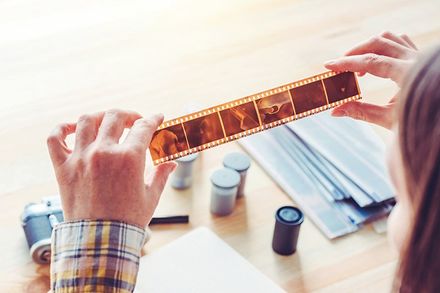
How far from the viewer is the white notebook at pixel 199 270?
3.14ft

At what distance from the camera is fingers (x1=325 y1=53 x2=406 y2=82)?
0.93 metres

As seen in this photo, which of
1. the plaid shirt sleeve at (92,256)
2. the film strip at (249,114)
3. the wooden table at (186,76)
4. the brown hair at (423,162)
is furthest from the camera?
the wooden table at (186,76)

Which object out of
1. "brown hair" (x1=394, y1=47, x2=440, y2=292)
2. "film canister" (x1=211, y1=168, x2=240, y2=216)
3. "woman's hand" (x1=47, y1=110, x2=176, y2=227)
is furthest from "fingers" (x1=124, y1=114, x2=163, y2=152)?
"brown hair" (x1=394, y1=47, x2=440, y2=292)

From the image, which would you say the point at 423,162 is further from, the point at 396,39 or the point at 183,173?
the point at 183,173

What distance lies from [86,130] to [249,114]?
0.25 metres

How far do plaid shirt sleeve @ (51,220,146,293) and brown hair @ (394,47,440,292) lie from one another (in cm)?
34

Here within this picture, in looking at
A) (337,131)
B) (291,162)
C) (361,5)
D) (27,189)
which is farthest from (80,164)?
(361,5)

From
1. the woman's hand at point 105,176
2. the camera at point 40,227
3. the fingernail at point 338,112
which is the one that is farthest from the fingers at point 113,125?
the fingernail at point 338,112

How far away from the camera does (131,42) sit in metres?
1.43

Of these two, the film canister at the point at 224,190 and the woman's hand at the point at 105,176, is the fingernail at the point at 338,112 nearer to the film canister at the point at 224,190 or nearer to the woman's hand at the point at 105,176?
the film canister at the point at 224,190

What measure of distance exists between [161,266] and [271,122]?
27cm

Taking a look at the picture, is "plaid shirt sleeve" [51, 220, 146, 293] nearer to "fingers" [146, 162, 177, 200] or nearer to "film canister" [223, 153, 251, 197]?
"fingers" [146, 162, 177, 200]

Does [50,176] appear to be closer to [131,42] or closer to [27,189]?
[27,189]

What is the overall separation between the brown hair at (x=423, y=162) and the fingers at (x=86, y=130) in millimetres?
407
